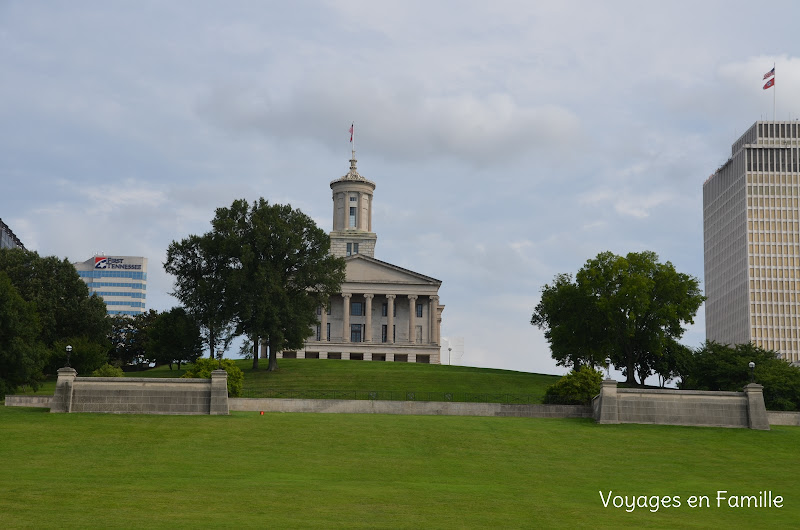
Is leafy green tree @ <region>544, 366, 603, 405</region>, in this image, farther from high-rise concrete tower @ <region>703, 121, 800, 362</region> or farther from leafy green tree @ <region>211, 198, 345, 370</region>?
high-rise concrete tower @ <region>703, 121, 800, 362</region>

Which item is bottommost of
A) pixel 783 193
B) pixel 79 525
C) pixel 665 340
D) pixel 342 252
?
pixel 79 525

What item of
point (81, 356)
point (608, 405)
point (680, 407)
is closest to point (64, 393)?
point (608, 405)

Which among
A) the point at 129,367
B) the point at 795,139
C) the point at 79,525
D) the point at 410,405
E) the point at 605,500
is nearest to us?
the point at 79,525

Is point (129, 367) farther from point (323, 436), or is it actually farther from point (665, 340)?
point (323, 436)

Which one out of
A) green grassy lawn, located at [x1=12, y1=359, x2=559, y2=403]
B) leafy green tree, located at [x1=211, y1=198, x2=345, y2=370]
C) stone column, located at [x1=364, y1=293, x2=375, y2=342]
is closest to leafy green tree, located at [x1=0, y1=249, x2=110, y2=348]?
green grassy lawn, located at [x1=12, y1=359, x2=559, y2=403]

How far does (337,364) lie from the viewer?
9512cm

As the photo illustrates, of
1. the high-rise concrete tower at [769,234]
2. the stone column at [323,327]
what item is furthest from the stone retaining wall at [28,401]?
the high-rise concrete tower at [769,234]

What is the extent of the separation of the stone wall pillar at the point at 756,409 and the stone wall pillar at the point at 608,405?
6.30m

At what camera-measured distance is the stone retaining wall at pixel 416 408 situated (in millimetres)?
55406

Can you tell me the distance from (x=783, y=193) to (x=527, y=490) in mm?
148703

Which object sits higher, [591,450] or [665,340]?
[665,340]

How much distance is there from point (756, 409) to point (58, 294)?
56.8m

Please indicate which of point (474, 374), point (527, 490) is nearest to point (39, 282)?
point (474, 374)

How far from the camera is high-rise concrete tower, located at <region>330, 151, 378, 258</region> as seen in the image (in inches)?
5438
